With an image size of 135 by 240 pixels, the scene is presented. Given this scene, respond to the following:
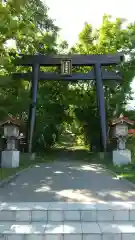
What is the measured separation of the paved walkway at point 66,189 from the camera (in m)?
6.68

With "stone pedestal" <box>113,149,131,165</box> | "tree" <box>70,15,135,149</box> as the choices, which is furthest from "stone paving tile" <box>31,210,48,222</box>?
"tree" <box>70,15,135,149</box>

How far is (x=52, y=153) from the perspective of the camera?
2027 cm

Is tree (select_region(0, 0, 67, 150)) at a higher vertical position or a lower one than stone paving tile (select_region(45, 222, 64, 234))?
higher

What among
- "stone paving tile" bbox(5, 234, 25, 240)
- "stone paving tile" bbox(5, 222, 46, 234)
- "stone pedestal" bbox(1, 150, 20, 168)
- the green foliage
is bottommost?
"stone paving tile" bbox(5, 234, 25, 240)

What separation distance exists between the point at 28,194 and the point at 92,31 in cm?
1866

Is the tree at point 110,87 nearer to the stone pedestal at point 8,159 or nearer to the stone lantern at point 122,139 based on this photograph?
the stone lantern at point 122,139

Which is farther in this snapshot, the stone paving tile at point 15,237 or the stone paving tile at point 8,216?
the stone paving tile at point 8,216

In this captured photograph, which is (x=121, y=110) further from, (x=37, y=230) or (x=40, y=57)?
(x=37, y=230)

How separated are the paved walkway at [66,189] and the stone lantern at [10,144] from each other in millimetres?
2251

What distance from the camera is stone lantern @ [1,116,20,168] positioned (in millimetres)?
12370

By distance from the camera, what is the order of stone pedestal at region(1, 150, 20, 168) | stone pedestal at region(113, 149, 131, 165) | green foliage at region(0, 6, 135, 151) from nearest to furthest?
stone pedestal at region(1, 150, 20, 168) < stone pedestal at region(113, 149, 131, 165) < green foliage at region(0, 6, 135, 151)

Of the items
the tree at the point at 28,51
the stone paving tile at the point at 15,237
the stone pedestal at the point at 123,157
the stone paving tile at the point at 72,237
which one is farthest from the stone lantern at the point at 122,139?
the stone paving tile at the point at 15,237

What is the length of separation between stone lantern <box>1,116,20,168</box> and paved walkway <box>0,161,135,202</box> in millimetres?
2251

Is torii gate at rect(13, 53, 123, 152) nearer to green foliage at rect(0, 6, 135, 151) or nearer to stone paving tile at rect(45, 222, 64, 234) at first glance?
green foliage at rect(0, 6, 135, 151)
